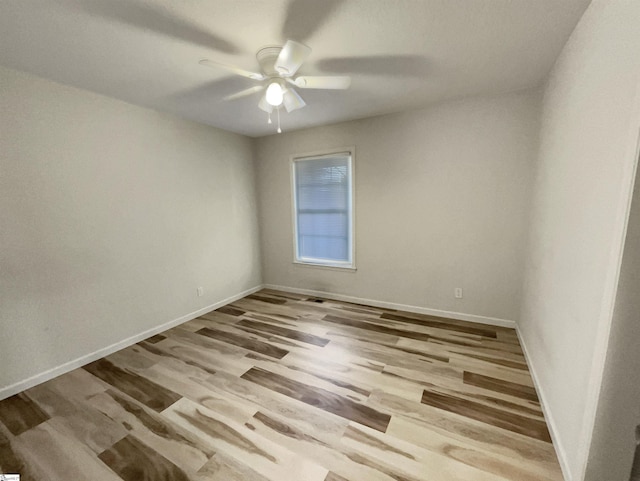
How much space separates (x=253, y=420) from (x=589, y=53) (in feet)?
9.35

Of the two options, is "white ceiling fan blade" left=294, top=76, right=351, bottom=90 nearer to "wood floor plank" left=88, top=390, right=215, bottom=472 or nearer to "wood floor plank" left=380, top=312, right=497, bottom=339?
"wood floor plank" left=88, top=390, right=215, bottom=472

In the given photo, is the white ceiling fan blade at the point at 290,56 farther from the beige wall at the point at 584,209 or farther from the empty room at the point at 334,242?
the beige wall at the point at 584,209

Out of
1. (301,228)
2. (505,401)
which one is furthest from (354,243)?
(505,401)

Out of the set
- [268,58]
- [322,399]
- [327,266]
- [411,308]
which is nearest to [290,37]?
[268,58]

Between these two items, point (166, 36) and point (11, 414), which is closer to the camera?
point (166, 36)

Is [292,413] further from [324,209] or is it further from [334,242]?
[324,209]

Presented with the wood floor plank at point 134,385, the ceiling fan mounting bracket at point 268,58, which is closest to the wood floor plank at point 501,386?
the wood floor plank at point 134,385

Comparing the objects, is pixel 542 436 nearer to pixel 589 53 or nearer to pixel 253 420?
pixel 253 420

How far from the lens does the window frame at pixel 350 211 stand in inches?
132

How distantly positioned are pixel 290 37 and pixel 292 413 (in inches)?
96.7

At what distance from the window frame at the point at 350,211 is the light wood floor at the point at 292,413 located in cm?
118

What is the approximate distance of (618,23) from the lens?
1054mm

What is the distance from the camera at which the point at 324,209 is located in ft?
12.1

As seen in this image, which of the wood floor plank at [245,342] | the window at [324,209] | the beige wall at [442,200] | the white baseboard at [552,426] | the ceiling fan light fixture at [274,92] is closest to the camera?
the white baseboard at [552,426]
